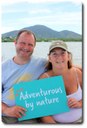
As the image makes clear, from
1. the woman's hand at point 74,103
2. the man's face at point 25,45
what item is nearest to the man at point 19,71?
the man's face at point 25,45

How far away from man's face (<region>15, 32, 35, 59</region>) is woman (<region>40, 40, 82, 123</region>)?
0.32ft

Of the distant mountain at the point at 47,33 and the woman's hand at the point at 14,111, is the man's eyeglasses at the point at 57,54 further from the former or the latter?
the woman's hand at the point at 14,111

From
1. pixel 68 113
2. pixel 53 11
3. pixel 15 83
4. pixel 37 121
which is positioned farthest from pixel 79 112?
pixel 53 11

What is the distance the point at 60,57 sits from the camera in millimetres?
2041

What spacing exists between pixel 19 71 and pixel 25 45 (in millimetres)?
132

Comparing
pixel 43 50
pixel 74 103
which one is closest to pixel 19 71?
pixel 43 50

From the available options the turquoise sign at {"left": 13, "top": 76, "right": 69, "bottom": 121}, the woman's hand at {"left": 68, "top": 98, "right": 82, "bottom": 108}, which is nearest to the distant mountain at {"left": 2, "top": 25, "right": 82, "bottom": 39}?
the turquoise sign at {"left": 13, "top": 76, "right": 69, "bottom": 121}

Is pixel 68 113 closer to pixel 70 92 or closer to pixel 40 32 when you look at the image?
pixel 70 92

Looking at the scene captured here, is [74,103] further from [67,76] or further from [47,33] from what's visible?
[47,33]

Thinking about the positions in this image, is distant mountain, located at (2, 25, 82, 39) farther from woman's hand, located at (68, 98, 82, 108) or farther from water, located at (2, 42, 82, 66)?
woman's hand, located at (68, 98, 82, 108)

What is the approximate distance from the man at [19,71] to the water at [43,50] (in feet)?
0.07

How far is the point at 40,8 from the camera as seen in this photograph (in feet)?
6.77

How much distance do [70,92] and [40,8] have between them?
1.44 ft

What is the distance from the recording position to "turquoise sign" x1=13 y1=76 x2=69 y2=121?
80.7 inches
